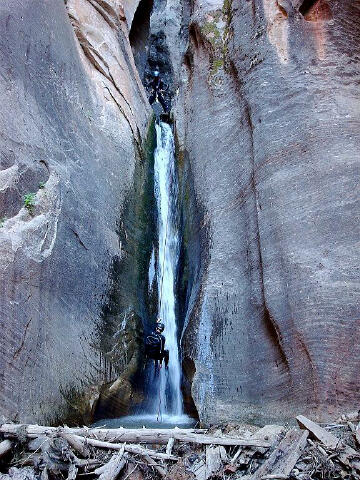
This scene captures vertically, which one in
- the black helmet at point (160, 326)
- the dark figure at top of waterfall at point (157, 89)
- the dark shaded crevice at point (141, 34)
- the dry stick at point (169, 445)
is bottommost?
the dry stick at point (169, 445)

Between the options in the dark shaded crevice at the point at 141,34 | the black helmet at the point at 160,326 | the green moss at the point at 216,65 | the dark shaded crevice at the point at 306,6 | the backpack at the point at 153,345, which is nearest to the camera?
the backpack at the point at 153,345

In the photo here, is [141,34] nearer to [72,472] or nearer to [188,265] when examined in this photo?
[188,265]

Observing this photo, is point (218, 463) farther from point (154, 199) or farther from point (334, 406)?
point (154, 199)

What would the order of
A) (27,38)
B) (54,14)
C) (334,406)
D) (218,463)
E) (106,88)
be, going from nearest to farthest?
(218,463)
(334,406)
(27,38)
(54,14)
(106,88)

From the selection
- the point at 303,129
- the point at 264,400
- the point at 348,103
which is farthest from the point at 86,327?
the point at 348,103

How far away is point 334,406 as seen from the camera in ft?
23.0

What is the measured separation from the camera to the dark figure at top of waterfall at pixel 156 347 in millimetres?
10102

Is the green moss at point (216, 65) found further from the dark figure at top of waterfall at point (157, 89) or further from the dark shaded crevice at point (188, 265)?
the dark figure at top of waterfall at point (157, 89)

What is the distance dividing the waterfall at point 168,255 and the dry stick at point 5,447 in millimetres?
4115

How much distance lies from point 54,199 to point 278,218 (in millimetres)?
3786

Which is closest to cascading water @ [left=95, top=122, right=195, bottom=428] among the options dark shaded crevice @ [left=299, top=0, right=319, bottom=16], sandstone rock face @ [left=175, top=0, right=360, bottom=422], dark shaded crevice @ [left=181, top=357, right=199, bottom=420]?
dark shaded crevice @ [left=181, top=357, right=199, bottom=420]

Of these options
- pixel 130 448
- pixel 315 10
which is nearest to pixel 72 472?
pixel 130 448

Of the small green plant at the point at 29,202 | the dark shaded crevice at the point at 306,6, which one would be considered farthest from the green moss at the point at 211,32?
the small green plant at the point at 29,202

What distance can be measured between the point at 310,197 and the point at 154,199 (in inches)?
174
